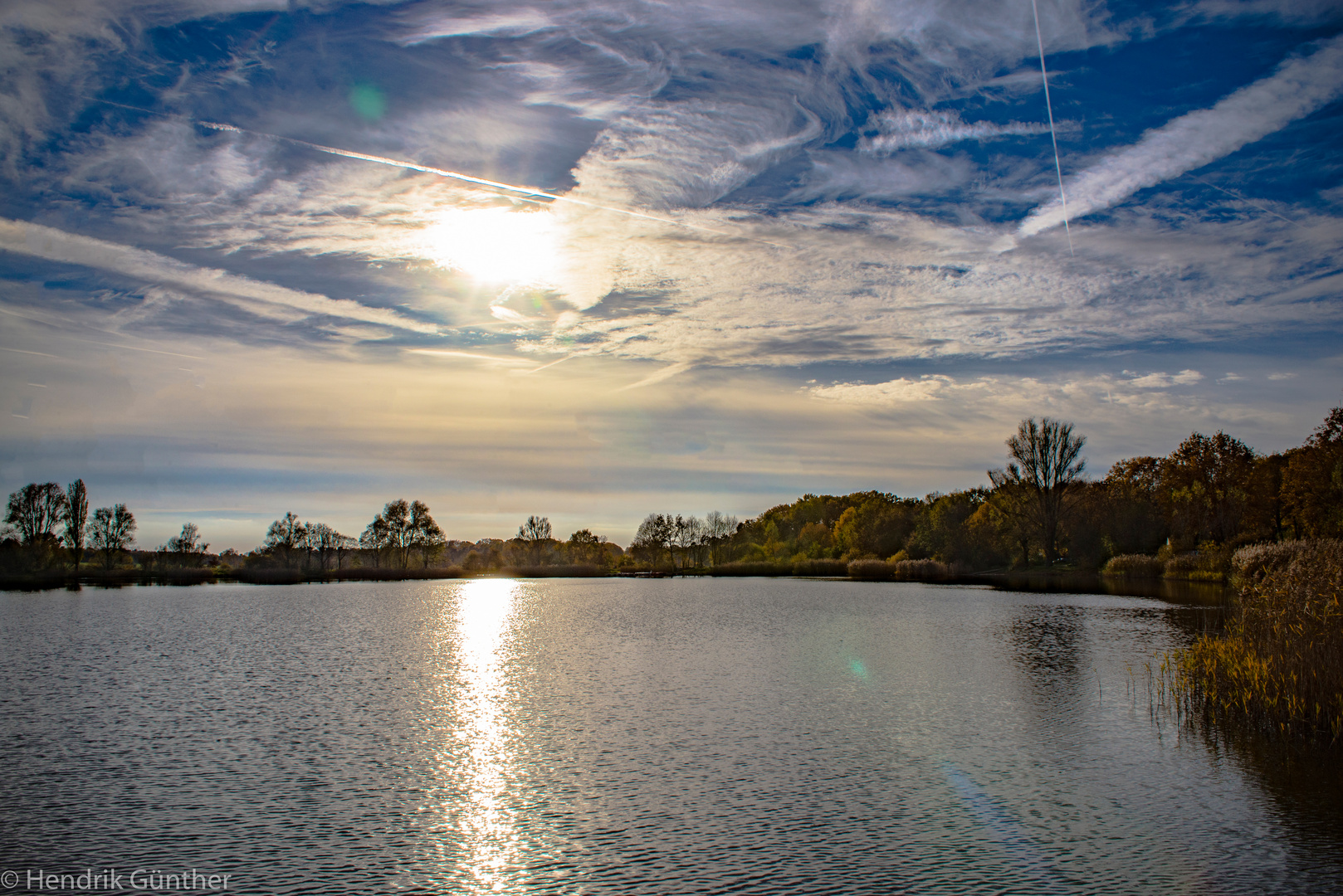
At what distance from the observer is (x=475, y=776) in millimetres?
12820

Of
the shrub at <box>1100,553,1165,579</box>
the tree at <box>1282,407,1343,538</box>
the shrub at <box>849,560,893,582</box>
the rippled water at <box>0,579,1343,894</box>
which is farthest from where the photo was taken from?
the shrub at <box>849,560,893,582</box>

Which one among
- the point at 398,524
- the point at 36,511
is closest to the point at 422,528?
the point at 398,524

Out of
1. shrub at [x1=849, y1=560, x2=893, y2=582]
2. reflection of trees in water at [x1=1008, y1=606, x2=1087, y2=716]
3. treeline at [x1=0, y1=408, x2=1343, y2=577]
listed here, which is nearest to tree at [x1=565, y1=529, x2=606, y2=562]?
treeline at [x1=0, y1=408, x2=1343, y2=577]

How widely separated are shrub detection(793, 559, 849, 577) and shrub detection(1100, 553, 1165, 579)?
3824 cm

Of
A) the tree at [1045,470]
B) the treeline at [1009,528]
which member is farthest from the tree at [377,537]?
the tree at [1045,470]

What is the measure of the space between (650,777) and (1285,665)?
1186 centimetres

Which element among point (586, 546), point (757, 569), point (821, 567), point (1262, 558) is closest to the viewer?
point (1262, 558)

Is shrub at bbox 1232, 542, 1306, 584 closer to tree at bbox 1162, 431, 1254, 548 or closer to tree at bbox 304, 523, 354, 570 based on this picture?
tree at bbox 1162, 431, 1254, 548

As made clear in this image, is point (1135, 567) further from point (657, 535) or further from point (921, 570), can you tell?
point (657, 535)

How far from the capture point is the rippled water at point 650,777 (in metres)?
9.12

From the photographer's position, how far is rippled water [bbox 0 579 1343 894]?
9117 mm

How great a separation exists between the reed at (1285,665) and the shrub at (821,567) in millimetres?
93544

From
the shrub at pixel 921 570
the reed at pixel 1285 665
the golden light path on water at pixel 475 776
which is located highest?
the reed at pixel 1285 665

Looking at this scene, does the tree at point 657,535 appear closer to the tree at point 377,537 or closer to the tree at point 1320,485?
the tree at point 377,537
